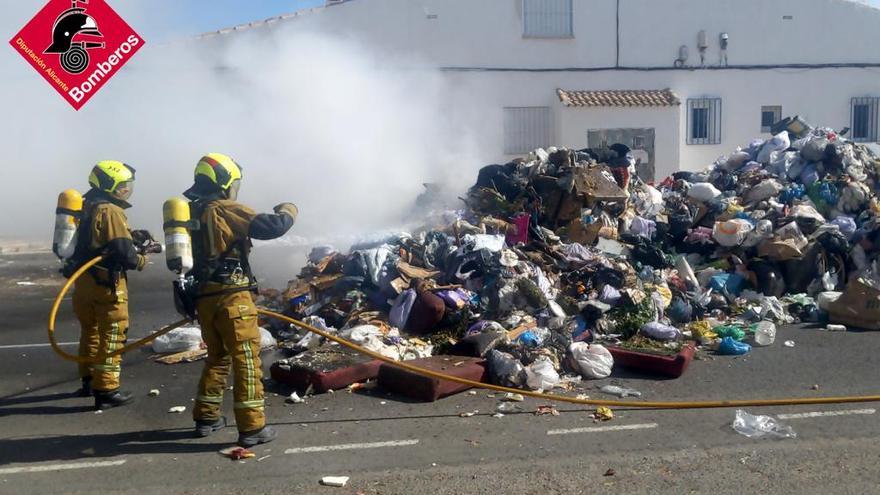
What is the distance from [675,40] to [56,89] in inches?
591

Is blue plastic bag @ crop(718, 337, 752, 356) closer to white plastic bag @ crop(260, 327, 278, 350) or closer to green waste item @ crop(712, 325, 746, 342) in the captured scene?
green waste item @ crop(712, 325, 746, 342)

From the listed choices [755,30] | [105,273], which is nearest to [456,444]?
[105,273]

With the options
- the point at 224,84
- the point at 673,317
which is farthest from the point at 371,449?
the point at 224,84

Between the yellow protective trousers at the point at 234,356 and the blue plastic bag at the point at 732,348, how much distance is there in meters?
3.96

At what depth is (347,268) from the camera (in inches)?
304

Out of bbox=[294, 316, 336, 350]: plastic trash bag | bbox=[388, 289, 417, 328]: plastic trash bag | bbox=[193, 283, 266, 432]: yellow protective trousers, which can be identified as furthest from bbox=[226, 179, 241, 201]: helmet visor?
bbox=[388, 289, 417, 328]: plastic trash bag

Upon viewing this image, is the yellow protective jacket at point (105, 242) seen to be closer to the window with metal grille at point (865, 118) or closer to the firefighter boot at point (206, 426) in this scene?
the firefighter boot at point (206, 426)

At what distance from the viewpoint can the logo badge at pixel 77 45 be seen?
53.0ft

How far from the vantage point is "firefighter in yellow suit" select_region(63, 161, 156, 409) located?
17.0 feet

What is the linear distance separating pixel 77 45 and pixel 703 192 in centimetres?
1341

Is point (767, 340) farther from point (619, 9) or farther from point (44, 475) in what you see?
point (619, 9)

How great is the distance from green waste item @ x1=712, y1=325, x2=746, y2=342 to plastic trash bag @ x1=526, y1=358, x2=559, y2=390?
6.75ft

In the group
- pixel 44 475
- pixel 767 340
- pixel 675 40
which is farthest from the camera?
pixel 675 40

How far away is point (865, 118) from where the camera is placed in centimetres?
2067
